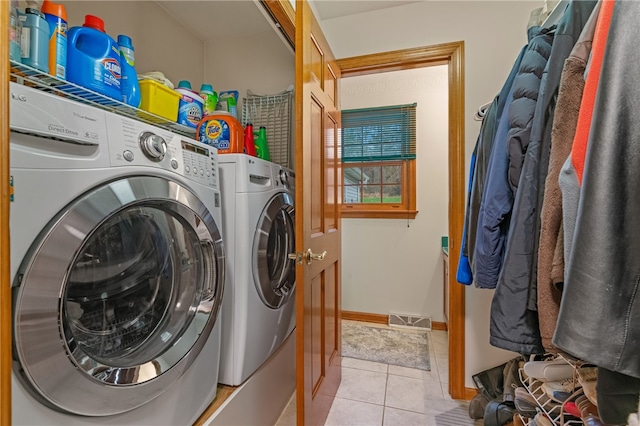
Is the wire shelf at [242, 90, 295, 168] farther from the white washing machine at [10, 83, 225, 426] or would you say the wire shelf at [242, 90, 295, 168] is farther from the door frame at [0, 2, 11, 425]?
the door frame at [0, 2, 11, 425]

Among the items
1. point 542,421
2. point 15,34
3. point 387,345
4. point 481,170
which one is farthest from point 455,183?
point 15,34

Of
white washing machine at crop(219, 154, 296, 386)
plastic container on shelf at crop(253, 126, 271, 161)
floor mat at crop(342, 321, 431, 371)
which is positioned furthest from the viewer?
floor mat at crop(342, 321, 431, 371)

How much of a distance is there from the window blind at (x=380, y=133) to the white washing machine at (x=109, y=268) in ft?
6.45

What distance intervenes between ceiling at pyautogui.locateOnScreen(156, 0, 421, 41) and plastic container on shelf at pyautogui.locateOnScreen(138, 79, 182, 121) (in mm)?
782

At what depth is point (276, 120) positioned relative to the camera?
191cm

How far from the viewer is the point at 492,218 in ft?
2.74

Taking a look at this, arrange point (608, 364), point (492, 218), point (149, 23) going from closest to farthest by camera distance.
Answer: point (608, 364), point (492, 218), point (149, 23)

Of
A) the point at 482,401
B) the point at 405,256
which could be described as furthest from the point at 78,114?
the point at 405,256

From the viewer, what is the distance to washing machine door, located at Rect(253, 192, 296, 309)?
4.27 feet

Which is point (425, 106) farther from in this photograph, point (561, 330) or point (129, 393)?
point (129, 393)

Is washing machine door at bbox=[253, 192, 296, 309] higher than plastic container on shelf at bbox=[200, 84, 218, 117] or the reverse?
the reverse

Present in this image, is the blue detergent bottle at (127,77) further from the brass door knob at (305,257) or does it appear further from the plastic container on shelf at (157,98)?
the brass door knob at (305,257)

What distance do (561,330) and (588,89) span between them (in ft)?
1.52

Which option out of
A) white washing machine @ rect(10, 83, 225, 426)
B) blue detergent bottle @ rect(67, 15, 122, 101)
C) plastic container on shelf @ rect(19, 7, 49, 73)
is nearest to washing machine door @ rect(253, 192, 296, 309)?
white washing machine @ rect(10, 83, 225, 426)
